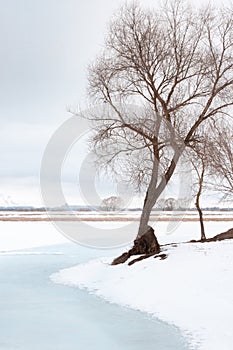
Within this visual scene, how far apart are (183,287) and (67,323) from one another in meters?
3.51

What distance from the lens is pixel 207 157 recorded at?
20.1 metres

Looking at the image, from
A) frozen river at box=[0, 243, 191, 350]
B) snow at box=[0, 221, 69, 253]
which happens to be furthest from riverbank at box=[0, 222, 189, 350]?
snow at box=[0, 221, 69, 253]

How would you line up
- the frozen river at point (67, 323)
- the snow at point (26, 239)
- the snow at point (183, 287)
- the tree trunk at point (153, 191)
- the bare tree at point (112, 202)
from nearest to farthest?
1. the frozen river at point (67, 323)
2. the snow at point (183, 287)
3. the tree trunk at point (153, 191)
4. the bare tree at point (112, 202)
5. the snow at point (26, 239)

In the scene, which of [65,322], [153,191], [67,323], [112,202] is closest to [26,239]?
[112,202]

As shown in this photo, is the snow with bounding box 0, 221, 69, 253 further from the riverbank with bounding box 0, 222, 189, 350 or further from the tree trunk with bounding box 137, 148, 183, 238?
the tree trunk with bounding box 137, 148, 183, 238

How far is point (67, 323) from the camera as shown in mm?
10672

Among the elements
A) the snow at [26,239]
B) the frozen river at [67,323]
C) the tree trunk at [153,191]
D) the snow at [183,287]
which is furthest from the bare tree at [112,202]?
the snow at [26,239]

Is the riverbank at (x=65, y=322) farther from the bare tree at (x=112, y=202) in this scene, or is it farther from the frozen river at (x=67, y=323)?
the bare tree at (x=112, y=202)

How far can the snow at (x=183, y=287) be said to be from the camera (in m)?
9.98

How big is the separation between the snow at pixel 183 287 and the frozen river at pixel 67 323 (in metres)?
0.49

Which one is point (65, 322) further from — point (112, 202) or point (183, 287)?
point (112, 202)

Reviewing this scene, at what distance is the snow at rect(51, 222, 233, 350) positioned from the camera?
9.98 metres

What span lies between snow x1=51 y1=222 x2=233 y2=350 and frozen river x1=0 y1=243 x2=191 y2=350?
0.49 meters

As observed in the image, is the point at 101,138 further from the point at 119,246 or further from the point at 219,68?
the point at 119,246
